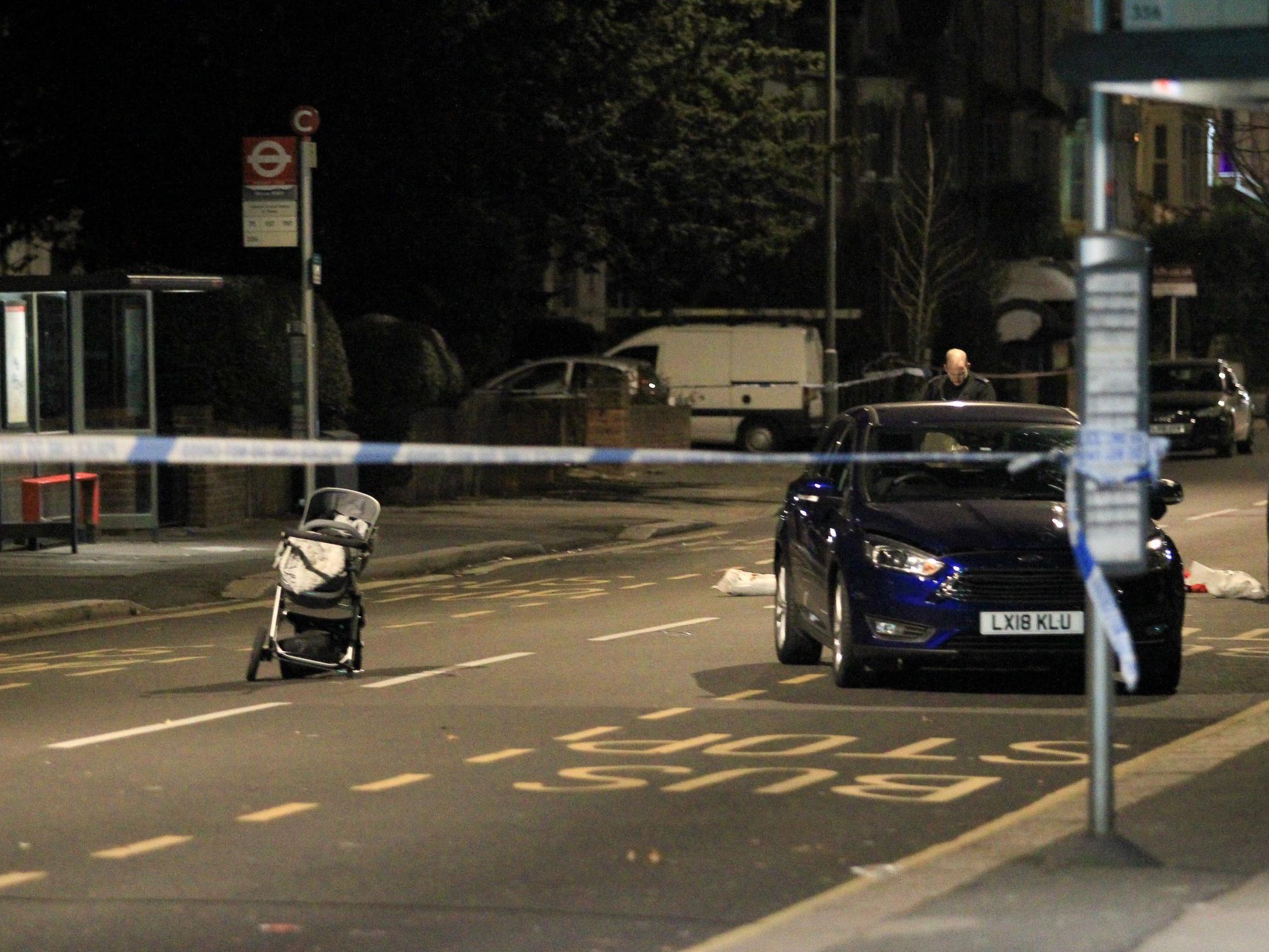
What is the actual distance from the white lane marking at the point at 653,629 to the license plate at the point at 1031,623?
3710mm

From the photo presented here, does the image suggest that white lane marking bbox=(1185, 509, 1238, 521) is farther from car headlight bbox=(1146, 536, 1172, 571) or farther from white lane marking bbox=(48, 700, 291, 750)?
white lane marking bbox=(48, 700, 291, 750)

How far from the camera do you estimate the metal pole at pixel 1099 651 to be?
741 cm

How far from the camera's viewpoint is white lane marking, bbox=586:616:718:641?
15.4m

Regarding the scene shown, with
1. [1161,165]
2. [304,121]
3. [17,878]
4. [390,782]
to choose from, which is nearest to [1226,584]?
[304,121]

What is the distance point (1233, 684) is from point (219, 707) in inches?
204

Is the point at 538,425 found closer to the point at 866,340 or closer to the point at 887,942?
the point at 866,340

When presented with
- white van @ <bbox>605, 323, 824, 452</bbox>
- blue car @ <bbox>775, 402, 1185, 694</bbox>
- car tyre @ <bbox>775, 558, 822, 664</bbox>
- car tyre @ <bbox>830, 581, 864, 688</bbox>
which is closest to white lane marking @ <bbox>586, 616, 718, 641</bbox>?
car tyre @ <bbox>775, 558, 822, 664</bbox>

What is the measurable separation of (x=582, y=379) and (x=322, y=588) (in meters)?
24.1

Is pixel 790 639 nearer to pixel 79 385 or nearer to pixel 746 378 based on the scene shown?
pixel 79 385

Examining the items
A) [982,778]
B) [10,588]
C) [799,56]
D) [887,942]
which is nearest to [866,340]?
[799,56]

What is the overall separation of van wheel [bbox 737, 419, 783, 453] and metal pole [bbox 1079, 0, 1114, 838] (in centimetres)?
3276

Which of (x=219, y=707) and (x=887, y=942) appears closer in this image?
(x=887, y=942)

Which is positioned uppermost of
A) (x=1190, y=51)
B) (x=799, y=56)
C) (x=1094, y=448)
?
(x=799, y=56)

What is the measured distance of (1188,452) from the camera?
4097 cm
